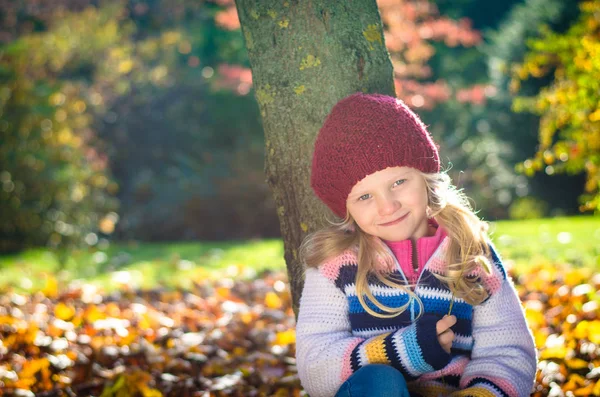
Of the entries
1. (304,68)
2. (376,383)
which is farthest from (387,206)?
(304,68)

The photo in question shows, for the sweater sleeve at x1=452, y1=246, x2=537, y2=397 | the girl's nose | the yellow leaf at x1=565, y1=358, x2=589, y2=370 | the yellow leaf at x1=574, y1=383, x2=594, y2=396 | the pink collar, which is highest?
the girl's nose

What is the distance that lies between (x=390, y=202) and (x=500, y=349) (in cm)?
61

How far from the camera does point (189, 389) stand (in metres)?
2.96

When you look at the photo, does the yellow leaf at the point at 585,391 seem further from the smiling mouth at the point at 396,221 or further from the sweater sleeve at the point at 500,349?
the smiling mouth at the point at 396,221

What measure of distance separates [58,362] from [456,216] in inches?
83.1

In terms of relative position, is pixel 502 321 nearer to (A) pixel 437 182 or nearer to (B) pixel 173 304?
(A) pixel 437 182

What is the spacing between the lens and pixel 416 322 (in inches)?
79.9

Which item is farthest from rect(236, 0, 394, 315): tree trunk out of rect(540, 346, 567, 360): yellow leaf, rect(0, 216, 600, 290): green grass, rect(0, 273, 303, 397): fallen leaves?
rect(0, 216, 600, 290): green grass

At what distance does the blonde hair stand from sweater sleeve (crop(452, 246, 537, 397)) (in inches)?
2.5

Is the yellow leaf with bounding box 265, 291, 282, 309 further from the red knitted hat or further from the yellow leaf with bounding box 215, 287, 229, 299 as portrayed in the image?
the red knitted hat

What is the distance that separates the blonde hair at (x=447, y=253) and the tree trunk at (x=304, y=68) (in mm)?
274

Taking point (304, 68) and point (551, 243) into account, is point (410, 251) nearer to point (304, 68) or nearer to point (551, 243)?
point (304, 68)

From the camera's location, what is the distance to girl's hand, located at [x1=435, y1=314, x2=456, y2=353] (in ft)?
6.61

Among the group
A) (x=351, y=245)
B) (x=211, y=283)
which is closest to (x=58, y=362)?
(x=351, y=245)
